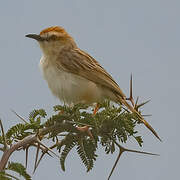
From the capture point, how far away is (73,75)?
5.71 m

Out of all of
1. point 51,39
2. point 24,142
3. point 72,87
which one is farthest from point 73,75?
point 24,142

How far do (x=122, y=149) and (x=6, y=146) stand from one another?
3.28 feet

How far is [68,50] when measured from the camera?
21.4 ft

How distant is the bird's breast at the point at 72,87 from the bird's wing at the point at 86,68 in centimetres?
11

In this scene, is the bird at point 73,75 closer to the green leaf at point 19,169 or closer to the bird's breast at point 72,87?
the bird's breast at point 72,87

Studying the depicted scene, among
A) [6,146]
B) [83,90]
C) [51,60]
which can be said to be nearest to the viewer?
[6,146]

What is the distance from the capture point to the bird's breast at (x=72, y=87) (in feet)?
18.2

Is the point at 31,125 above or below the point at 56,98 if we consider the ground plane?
below

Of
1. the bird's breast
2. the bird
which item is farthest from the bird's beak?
the bird's breast

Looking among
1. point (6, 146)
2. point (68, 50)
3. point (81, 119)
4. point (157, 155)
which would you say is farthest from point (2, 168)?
point (68, 50)

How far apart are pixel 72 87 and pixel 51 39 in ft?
4.42

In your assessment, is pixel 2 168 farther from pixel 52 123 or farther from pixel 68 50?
pixel 68 50

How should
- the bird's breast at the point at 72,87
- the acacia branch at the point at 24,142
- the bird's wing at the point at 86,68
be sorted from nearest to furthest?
1. the acacia branch at the point at 24,142
2. the bird's breast at the point at 72,87
3. the bird's wing at the point at 86,68

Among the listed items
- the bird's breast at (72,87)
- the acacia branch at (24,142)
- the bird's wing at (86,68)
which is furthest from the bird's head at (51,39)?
the acacia branch at (24,142)
